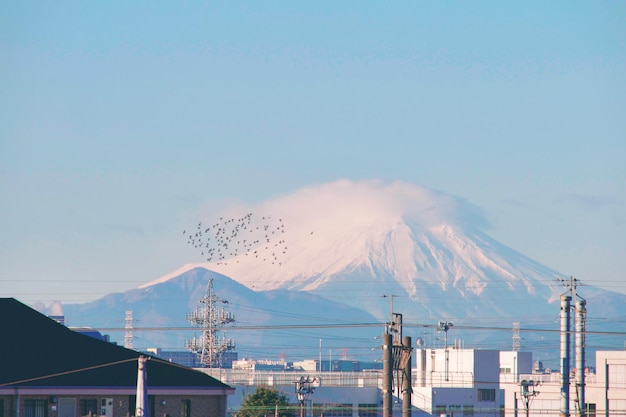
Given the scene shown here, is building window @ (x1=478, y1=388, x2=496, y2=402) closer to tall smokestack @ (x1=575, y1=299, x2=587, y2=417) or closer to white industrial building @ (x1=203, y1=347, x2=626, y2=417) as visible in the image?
white industrial building @ (x1=203, y1=347, x2=626, y2=417)

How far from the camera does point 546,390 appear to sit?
150 m

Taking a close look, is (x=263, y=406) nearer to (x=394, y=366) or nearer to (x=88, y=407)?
(x=88, y=407)

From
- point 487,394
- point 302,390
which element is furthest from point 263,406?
point 487,394

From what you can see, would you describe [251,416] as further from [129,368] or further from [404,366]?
[404,366]

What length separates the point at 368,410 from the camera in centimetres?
14750

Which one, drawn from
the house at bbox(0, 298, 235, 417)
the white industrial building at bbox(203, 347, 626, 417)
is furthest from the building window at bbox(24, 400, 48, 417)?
the white industrial building at bbox(203, 347, 626, 417)

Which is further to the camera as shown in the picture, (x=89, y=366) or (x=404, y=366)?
(x=89, y=366)

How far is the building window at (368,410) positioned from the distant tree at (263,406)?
23.7 m

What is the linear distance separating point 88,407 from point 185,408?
551 cm

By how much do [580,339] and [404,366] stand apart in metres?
32.5

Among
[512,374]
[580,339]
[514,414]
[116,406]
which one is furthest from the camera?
[512,374]

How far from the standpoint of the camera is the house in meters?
70.6

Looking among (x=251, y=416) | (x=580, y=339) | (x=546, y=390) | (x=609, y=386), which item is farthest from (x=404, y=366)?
(x=546, y=390)

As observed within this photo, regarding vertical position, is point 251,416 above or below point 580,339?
below
